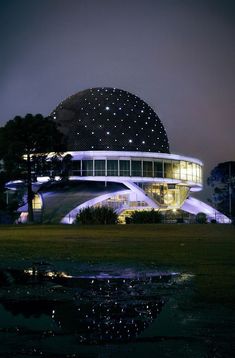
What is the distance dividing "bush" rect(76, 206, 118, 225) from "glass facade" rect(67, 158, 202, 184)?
102 feet

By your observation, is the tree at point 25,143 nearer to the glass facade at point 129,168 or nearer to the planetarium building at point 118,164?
the planetarium building at point 118,164

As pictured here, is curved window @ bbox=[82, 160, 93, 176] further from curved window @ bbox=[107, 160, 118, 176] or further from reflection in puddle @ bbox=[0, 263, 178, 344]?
reflection in puddle @ bbox=[0, 263, 178, 344]

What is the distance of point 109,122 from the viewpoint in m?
82.3

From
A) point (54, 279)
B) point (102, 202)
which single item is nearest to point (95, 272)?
A: point (54, 279)

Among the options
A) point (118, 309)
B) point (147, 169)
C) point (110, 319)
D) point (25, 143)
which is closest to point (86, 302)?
point (118, 309)

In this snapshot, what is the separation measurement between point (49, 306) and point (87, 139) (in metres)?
73.8

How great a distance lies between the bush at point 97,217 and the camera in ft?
144

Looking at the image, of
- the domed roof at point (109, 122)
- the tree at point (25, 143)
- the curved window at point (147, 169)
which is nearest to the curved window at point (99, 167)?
the domed roof at point (109, 122)

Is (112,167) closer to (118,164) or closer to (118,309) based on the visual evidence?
(118,164)

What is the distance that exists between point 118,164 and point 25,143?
81.9 ft

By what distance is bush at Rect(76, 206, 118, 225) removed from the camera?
4400 cm

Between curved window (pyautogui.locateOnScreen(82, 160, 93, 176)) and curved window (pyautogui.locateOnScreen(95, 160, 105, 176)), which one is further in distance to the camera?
curved window (pyautogui.locateOnScreen(95, 160, 105, 176))

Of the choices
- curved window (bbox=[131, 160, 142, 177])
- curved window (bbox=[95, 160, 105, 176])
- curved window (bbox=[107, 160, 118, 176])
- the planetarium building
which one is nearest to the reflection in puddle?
the planetarium building

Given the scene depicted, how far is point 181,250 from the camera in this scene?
53.4ft
